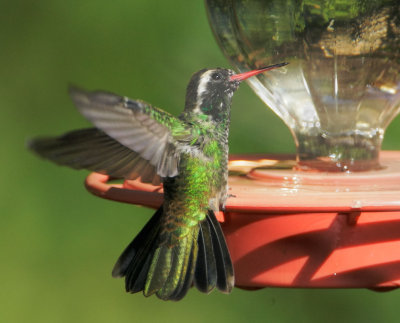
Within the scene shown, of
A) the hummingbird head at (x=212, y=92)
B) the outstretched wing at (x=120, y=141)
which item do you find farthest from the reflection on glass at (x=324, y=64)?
the outstretched wing at (x=120, y=141)

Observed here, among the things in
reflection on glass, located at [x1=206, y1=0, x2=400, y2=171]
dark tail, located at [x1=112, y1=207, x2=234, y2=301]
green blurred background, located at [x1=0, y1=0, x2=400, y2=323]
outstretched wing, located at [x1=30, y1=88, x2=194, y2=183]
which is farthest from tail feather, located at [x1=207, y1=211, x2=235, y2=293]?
green blurred background, located at [x1=0, y1=0, x2=400, y2=323]

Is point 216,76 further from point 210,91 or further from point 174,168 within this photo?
point 174,168

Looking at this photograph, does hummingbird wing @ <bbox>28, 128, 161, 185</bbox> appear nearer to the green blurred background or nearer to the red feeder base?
the red feeder base

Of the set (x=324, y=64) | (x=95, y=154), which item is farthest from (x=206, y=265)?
(x=324, y=64)

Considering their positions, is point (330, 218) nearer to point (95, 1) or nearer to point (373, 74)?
point (373, 74)

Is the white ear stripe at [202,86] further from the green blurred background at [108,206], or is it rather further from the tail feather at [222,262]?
the green blurred background at [108,206]
